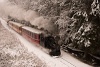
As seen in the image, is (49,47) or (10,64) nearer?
(10,64)

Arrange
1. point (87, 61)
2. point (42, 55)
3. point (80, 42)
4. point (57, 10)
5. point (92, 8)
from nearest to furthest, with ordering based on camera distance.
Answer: point (92, 8)
point (80, 42)
point (87, 61)
point (42, 55)
point (57, 10)

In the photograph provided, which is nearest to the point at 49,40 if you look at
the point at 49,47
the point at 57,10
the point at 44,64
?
the point at 49,47

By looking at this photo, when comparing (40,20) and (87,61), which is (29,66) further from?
(40,20)

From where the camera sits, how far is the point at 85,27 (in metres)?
17.2

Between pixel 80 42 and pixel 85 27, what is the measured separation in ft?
5.29

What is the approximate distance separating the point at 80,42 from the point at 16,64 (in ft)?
22.3

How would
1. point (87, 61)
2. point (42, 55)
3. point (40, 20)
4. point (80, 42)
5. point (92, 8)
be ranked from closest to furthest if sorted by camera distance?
point (92, 8) < point (80, 42) < point (87, 61) < point (42, 55) < point (40, 20)

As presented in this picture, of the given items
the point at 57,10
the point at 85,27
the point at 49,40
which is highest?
the point at 57,10

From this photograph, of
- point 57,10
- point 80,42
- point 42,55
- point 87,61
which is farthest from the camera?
point 57,10

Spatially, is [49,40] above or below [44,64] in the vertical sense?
above

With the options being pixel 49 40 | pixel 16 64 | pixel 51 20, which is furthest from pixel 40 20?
pixel 16 64

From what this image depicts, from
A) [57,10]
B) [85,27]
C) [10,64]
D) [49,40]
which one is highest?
[57,10]

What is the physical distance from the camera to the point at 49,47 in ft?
68.6

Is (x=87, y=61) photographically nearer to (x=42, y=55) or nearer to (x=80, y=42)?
(x=80, y=42)
